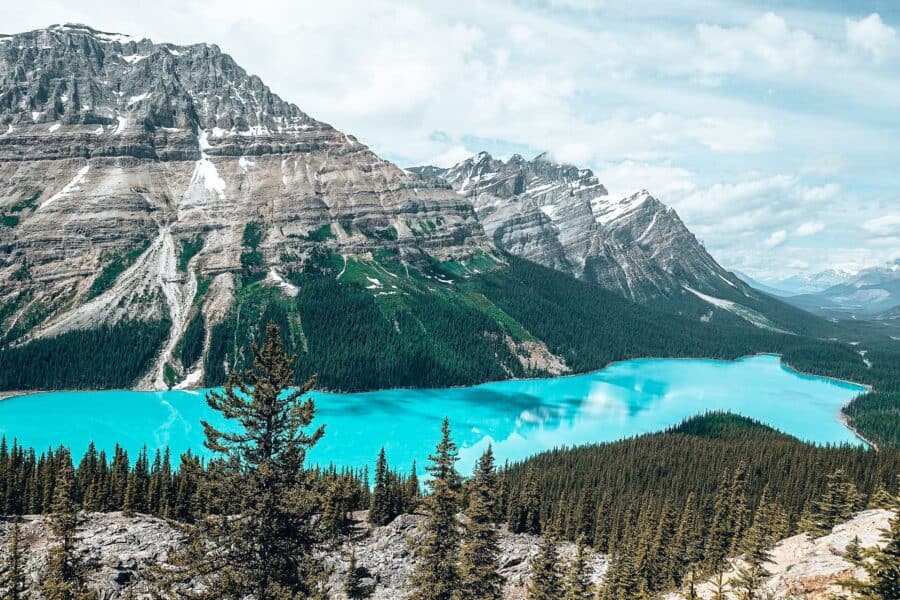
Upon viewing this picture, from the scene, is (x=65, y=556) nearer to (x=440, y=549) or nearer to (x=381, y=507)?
(x=440, y=549)

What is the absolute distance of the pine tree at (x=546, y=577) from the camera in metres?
34.8

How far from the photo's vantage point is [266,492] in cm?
1950

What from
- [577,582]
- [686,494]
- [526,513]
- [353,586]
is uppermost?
[577,582]

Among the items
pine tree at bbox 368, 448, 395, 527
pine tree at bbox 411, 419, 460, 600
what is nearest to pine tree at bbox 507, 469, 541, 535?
pine tree at bbox 368, 448, 395, 527

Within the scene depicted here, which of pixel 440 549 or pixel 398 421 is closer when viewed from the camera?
pixel 440 549

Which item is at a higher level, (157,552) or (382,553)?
(157,552)

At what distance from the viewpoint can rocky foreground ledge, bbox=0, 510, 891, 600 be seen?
92.4ft

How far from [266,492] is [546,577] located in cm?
2150

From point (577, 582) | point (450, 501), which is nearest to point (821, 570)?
point (577, 582)

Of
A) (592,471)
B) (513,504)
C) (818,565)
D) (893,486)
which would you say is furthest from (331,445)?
(818,565)

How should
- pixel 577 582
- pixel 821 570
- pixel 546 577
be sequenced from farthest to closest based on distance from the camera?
pixel 577 582 < pixel 546 577 < pixel 821 570

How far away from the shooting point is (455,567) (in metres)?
31.0

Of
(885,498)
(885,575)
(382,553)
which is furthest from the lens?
(382,553)

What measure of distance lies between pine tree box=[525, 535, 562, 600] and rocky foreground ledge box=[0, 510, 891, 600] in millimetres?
7765
